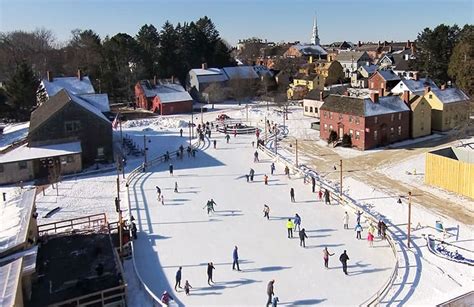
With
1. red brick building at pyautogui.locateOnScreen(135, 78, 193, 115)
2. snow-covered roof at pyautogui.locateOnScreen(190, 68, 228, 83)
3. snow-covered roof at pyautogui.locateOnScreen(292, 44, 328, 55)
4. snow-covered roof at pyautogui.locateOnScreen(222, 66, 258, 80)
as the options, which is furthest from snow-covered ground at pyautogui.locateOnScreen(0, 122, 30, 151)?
snow-covered roof at pyautogui.locateOnScreen(292, 44, 328, 55)

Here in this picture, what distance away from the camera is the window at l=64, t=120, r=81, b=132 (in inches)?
1578

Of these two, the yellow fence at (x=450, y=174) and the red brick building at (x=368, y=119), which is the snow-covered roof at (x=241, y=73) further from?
the yellow fence at (x=450, y=174)

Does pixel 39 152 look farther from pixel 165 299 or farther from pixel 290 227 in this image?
pixel 165 299

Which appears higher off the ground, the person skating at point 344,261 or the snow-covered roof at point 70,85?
the snow-covered roof at point 70,85

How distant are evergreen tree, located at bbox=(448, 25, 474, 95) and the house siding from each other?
159ft

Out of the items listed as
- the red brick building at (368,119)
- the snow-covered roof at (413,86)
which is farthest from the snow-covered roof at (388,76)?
the red brick building at (368,119)

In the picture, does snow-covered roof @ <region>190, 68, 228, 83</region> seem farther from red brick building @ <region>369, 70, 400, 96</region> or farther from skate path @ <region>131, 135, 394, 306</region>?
skate path @ <region>131, 135, 394, 306</region>

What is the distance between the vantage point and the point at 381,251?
23.6 metres

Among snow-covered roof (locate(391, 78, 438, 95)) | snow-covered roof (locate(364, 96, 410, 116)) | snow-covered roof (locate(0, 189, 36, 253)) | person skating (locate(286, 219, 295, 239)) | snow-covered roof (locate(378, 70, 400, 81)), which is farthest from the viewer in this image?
snow-covered roof (locate(378, 70, 400, 81))

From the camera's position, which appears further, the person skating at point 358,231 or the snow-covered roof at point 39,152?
the snow-covered roof at point 39,152

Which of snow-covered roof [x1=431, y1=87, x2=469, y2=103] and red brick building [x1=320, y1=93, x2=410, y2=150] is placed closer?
red brick building [x1=320, y1=93, x2=410, y2=150]

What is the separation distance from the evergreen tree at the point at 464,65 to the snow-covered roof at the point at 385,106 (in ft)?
68.9

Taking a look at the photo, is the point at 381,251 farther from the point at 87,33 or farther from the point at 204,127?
the point at 87,33

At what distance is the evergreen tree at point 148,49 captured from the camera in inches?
3322
